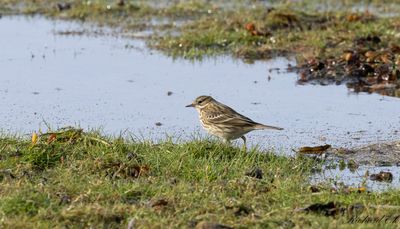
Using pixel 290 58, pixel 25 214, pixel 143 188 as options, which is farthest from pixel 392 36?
pixel 25 214

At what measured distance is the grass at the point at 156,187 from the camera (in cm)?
720

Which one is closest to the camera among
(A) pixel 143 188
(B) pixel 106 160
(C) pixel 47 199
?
(C) pixel 47 199

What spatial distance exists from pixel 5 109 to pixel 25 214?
5.24m

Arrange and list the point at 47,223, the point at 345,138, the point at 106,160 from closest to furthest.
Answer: the point at 47,223 → the point at 106,160 → the point at 345,138

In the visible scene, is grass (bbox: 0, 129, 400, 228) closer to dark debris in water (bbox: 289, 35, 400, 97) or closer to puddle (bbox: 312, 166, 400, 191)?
puddle (bbox: 312, 166, 400, 191)

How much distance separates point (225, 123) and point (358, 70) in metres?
4.68

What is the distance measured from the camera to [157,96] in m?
13.2

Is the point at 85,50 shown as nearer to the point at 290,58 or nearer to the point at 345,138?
the point at 290,58

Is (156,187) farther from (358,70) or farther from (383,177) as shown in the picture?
(358,70)

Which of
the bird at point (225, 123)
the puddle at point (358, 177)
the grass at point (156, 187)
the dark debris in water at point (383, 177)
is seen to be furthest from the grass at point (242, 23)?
the grass at point (156, 187)

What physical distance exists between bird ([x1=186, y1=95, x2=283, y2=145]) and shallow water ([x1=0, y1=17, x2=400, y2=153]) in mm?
331

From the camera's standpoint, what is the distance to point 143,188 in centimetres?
801

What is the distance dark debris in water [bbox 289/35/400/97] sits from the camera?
14297 mm

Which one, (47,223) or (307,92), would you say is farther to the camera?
(307,92)
